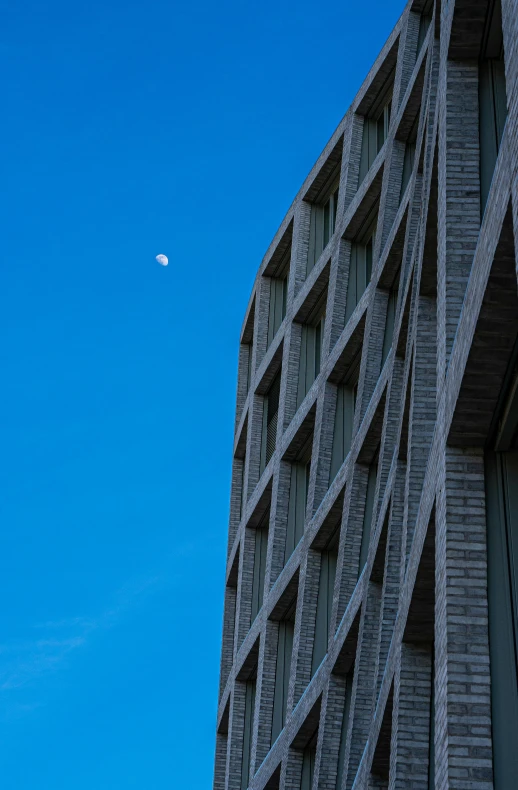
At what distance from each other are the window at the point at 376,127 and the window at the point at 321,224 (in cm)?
239

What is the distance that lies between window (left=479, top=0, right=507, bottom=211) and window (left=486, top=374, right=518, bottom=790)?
2571 mm

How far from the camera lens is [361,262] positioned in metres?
26.9

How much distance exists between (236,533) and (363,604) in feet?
52.9

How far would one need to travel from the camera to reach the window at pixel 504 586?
845cm

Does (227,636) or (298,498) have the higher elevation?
(298,498)

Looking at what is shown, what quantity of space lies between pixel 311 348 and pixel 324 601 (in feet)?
26.2

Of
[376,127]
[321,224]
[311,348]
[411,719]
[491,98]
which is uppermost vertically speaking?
[376,127]

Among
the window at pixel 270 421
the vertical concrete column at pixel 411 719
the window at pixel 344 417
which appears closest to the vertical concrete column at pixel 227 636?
the window at pixel 270 421

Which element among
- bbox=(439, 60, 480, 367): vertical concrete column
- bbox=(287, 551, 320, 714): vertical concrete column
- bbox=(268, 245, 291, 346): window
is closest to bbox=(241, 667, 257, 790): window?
bbox=(287, 551, 320, 714): vertical concrete column

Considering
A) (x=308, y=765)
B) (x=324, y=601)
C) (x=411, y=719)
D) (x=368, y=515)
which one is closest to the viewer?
(x=411, y=719)

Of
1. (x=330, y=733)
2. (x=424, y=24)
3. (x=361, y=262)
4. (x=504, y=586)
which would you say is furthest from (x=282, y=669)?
(x=504, y=586)

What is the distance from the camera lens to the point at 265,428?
32750 mm

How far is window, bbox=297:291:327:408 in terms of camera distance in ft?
95.6

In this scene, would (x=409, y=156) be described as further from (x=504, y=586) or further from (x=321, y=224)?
(x=504, y=586)
